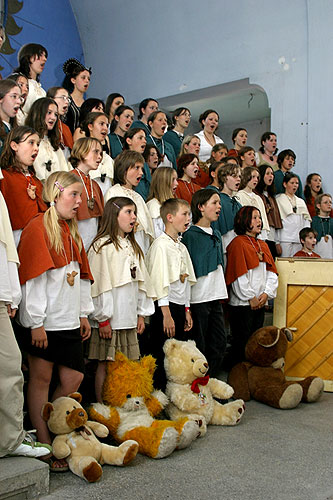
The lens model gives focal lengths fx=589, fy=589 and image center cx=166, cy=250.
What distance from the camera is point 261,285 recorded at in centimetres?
456

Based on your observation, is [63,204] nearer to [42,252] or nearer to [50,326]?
[42,252]

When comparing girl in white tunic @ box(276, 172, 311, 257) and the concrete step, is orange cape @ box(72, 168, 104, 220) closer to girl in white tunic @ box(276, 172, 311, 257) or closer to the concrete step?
the concrete step

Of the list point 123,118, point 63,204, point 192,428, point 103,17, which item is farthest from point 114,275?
point 103,17

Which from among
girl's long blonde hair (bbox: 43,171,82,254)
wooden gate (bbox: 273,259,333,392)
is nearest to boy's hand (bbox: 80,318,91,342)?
girl's long blonde hair (bbox: 43,171,82,254)

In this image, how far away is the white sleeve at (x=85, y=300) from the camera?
3131 mm

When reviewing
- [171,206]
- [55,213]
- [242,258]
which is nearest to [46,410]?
[55,213]

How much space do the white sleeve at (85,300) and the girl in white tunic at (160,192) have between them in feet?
4.28

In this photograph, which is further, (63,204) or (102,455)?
(63,204)

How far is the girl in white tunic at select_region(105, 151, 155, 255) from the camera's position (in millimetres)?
4047

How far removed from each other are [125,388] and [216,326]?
1.16 meters

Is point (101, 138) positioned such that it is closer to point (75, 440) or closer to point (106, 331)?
point (106, 331)

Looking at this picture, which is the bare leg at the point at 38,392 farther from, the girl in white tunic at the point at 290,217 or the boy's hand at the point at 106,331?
the girl in white tunic at the point at 290,217

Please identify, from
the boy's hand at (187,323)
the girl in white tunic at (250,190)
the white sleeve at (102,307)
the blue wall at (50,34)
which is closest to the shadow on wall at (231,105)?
the blue wall at (50,34)

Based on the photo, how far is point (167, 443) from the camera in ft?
9.65
